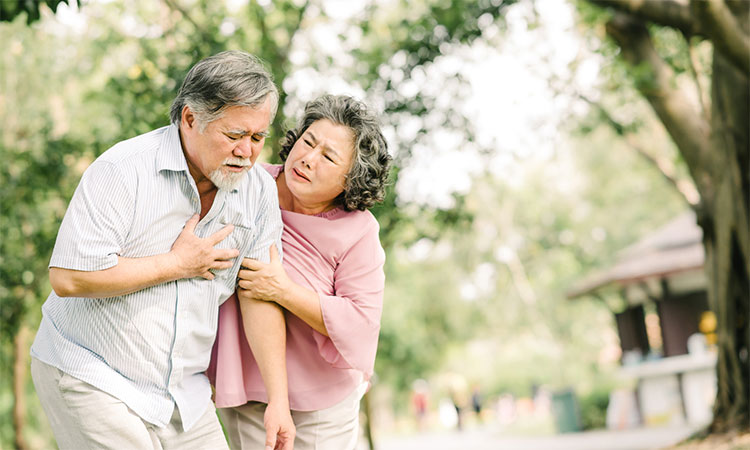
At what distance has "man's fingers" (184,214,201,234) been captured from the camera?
296cm

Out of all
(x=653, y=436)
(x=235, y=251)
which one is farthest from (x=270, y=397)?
(x=653, y=436)

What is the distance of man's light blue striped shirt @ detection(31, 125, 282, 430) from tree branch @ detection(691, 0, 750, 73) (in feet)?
17.3

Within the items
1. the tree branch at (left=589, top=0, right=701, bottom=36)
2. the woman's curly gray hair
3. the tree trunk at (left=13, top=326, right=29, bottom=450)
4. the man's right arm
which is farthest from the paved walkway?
the man's right arm

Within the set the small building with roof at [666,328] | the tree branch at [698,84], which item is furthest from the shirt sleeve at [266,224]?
the small building with roof at [666,328]

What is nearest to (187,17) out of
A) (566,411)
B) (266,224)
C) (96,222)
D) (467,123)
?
(467,123)

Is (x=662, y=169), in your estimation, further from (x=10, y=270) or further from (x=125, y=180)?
(x=125, y=180)

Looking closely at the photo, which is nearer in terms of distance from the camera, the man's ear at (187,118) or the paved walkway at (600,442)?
the man's ear at (187,118)

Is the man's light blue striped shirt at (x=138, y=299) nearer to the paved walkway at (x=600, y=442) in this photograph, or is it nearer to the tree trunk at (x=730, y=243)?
the tree trunk at (x=730, y=243)

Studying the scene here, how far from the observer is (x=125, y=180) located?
2809 millimetres

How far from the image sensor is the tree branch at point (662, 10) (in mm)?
7945

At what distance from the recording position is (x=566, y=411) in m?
19.5

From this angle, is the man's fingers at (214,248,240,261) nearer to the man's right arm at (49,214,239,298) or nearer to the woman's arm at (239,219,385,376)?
the man's right arm at (49,214,239,298)

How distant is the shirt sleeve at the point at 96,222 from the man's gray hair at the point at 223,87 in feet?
1.16

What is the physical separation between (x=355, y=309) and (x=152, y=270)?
899mm
